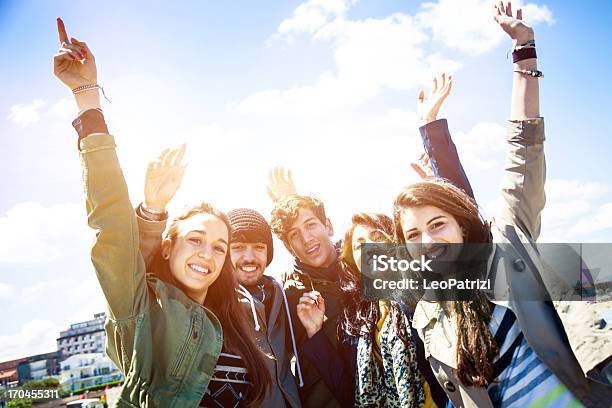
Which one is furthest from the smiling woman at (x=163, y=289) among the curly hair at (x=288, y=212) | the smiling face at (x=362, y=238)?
the smiling face at (x=362, y=238)

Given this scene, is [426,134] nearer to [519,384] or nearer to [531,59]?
[531,59]

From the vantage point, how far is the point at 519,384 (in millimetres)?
2779

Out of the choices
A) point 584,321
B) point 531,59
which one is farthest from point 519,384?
point 531,59

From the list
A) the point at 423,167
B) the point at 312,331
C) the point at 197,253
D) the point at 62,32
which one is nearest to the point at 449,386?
the point at 312,331

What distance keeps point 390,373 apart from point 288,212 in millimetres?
1697

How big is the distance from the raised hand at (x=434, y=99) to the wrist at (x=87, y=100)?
2.57 m

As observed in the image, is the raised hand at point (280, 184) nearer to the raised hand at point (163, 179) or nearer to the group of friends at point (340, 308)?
the group of friends at point (340, 308)

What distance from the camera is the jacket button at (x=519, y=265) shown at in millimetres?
2926

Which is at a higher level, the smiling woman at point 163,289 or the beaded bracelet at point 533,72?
the beaded bracelet at point 533,72

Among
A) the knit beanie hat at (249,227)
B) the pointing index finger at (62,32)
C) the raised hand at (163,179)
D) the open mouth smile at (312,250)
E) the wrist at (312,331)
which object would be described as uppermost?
the pointing index finger at (62,32)

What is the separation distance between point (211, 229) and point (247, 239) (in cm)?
60

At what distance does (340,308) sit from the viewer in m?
3.92

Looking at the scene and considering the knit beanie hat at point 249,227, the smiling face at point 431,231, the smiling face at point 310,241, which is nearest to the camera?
the smiling face at point 431,231

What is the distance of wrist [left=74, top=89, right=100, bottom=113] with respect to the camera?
3.05 m
